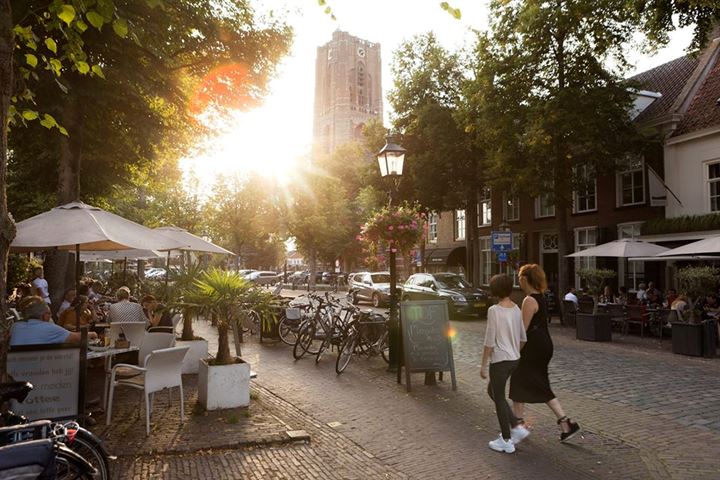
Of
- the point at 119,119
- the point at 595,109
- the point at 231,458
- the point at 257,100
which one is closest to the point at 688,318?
the point at 595,109

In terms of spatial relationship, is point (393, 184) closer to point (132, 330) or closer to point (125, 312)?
point (132, 330)

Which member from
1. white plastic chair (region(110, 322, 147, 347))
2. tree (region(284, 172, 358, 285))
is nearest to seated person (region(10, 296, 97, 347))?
white plastic chair (region(110, 322, 147, 347))

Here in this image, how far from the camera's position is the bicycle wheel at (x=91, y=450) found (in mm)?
3653

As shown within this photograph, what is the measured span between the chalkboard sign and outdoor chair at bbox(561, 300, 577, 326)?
35.9 feet

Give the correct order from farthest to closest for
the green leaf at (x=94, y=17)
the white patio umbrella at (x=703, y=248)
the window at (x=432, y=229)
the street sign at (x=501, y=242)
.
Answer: the window at (x=432, y=229), the street sign at (x=501, y=242), the white patio umbrella at (x=703, y=248), the green leaf at (x=94, y=17)

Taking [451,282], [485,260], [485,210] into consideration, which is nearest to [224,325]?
[451,282]

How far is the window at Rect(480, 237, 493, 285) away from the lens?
29781 mm

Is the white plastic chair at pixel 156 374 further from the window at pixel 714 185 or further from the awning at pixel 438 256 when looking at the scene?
the awning at pixel 438 256

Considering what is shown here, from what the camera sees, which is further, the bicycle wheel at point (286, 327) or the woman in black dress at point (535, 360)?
the bicycle wheel at point (286, 327)

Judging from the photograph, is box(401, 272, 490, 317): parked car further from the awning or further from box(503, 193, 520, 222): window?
the awning

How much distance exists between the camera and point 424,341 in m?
8.03

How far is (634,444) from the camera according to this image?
5.51 meters

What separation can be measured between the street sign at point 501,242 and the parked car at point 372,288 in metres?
6.69

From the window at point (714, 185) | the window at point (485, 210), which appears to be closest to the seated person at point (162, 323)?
the window at point (714, 185)
